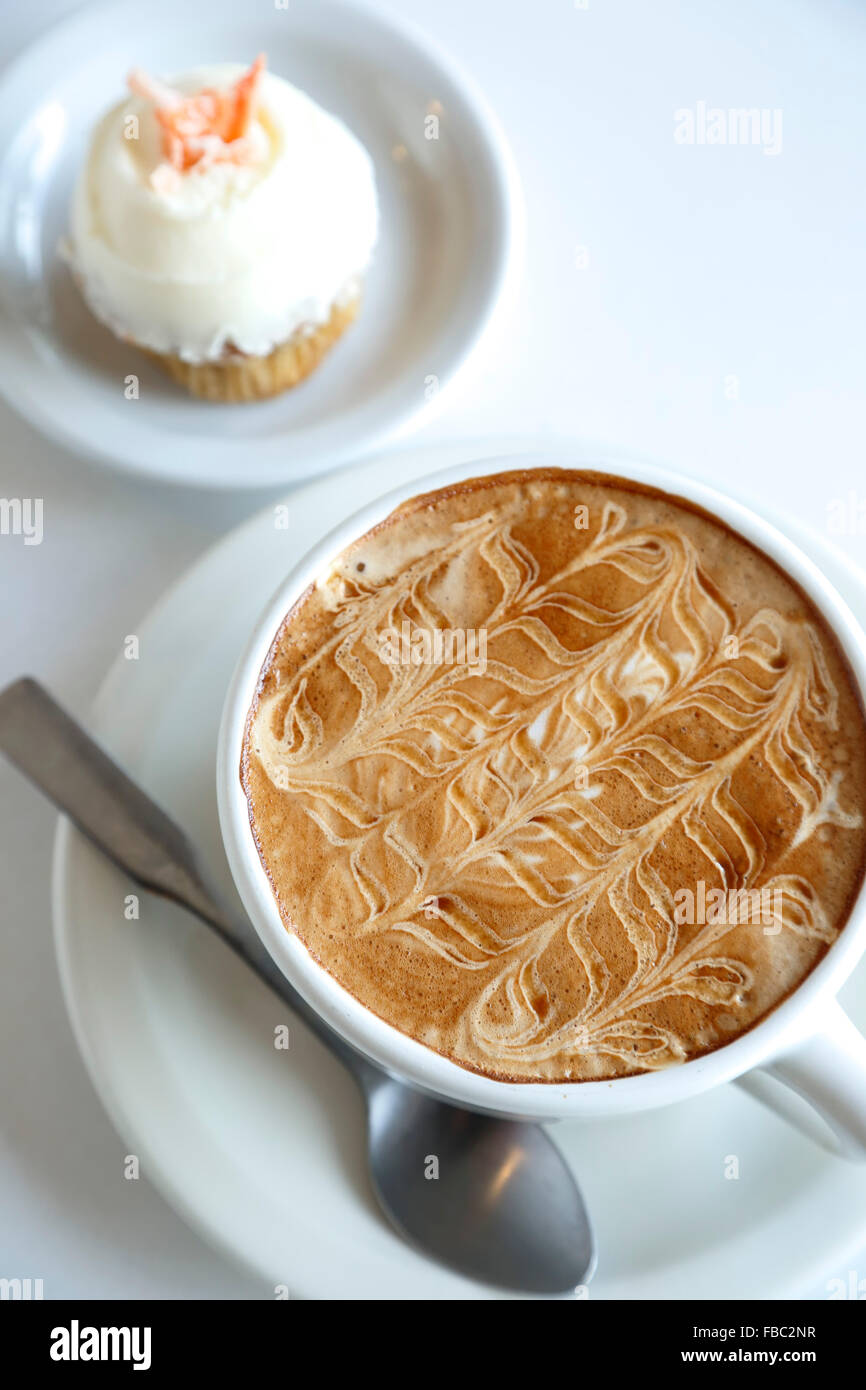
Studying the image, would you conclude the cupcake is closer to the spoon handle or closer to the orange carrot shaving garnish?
the orange carrot shaving garnish

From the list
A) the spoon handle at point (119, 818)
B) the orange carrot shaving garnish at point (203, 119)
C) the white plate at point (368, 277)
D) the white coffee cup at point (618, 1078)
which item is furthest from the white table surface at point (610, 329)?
the white coffee cup at point (618, 1078)

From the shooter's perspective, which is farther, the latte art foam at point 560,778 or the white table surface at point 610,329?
the white table surface at point 610,329

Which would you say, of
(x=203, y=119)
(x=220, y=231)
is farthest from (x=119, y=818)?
(x=203, y=119)

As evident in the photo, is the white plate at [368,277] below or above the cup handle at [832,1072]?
above

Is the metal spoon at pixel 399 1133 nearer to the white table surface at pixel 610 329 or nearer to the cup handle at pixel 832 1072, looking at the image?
the white table surface at pixel 610 329
